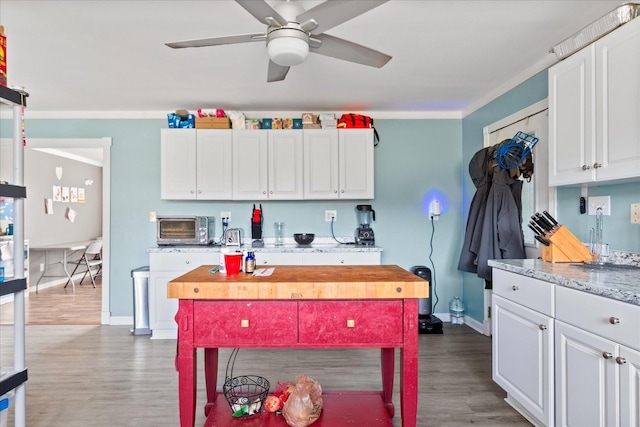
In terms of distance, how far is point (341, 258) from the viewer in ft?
12.5

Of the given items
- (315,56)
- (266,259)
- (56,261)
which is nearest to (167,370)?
(266,259)

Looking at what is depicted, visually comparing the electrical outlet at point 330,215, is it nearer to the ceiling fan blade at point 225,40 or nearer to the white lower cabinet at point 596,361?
the ceiling fan blade at point 225,40

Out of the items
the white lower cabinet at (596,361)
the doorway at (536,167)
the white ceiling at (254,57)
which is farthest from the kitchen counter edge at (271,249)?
the white lower cabinet at (596,361)

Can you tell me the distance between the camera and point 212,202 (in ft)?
14.2

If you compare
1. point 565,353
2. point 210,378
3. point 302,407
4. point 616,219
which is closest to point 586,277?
point 565,353

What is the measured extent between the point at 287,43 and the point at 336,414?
204 centimetres

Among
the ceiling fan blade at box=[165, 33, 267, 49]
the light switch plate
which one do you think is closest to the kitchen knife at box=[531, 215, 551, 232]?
the light switch plate

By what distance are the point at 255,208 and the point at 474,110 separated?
2738 mm

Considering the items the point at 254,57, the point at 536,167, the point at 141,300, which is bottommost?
the point at 141,300

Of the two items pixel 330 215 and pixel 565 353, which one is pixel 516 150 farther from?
pixel 330 215

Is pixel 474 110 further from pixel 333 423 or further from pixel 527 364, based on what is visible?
pixel 333 423

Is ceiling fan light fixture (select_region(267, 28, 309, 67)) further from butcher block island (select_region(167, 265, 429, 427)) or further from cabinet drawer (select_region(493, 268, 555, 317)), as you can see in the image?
cabinet drawer (select_region(493, 268, 555, 317))

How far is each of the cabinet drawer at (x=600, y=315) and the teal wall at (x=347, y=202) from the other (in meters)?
2.59

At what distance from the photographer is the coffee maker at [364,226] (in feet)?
13.3
